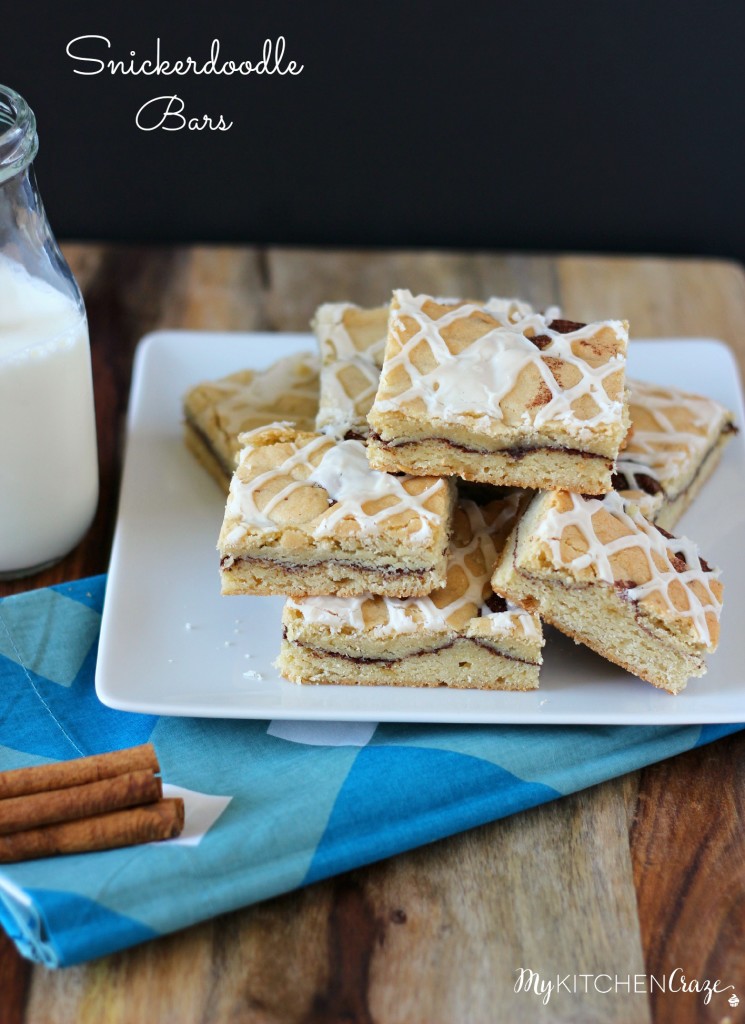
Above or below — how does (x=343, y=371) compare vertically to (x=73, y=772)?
above

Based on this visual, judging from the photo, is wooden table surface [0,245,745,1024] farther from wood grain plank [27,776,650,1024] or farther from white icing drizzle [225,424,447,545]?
white icing drizzle [225,424,447,545]

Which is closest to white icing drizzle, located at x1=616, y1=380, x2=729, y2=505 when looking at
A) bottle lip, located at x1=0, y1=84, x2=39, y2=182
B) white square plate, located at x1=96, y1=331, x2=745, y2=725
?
white square plate, located at x1=96, y1=331, x2=745, y2=725

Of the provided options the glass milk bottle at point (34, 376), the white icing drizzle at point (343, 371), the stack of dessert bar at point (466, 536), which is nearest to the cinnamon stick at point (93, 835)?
the stack of dessert bar at point (466, 536)

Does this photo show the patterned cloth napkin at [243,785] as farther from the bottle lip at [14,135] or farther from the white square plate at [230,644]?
the bottle lip at [14,135]

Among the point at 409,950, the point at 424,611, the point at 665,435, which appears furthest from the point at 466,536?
the point at 409,950

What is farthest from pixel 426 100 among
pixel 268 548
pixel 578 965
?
pixel 578 965

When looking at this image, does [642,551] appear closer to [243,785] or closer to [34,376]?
[243,785]

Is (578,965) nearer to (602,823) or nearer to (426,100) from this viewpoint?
(602,823)
